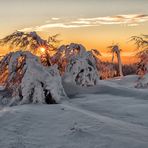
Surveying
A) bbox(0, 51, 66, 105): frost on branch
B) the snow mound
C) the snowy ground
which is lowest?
the snow mound

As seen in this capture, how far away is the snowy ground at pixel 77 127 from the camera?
897cm

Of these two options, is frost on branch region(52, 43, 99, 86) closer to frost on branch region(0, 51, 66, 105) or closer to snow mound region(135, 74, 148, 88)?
frost on branch region(0, 51, 66, 105)

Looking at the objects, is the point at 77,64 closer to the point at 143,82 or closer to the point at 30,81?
the point at 30,81

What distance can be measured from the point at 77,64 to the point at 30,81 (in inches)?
195

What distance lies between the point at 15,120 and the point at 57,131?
4.73 feet

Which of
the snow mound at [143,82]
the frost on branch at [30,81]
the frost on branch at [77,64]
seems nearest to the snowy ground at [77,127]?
the frost on branch at [30,81]

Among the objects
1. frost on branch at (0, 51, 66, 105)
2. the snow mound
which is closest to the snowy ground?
frost on branch at (0, 51, 66, 105)

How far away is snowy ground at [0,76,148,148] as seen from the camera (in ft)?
29.4

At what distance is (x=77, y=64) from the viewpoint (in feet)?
64.0

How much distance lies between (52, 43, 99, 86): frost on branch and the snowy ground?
514 centimetres

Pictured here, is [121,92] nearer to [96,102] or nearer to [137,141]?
[96,102]

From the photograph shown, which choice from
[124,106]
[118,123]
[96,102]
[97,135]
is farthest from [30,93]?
[97,135]

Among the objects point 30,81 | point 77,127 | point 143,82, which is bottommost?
point 143,82

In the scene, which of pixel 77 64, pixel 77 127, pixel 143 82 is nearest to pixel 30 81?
pixel 77 64
